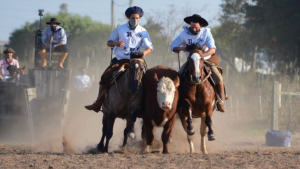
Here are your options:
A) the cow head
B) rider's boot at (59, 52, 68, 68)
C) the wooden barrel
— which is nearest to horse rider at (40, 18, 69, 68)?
rider's boot at (59, 52, 68, 68)

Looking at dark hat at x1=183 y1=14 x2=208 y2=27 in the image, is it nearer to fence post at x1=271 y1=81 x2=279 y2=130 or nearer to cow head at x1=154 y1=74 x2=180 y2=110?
cow head at x1=154 y1=74 x2=180 y2=110

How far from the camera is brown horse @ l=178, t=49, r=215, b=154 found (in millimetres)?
10414

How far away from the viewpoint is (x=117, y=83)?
35.4 feet

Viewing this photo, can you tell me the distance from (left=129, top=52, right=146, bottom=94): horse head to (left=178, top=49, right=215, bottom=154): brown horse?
94 centimetres

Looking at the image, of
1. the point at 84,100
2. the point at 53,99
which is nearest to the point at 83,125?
the point at 53,99

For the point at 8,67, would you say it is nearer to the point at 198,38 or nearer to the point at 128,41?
the point at 128,41

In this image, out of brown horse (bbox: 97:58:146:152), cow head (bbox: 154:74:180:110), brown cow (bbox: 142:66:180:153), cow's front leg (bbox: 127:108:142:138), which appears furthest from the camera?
brown horse (bbox: 97:58:146:152)

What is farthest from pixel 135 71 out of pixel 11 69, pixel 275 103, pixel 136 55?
pixel 11 69

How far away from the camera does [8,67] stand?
17.8 meters

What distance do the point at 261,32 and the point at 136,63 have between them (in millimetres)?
17763

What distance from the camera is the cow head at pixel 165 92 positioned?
9.83 m

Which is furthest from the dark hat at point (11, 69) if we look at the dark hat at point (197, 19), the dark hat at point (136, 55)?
the dark hat at point (136, 55)

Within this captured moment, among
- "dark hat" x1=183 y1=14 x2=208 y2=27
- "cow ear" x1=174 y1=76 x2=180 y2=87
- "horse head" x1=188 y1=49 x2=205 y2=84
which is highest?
"dark hat" x1=183 y1=14 x2=208 y2=27

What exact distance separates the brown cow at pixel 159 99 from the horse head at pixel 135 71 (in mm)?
262
